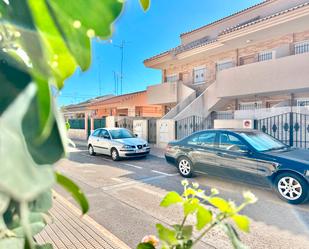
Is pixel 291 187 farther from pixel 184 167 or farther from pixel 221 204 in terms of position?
pixel 221 204

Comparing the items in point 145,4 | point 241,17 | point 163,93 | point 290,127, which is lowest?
point 290,127

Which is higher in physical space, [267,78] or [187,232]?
[267,78]

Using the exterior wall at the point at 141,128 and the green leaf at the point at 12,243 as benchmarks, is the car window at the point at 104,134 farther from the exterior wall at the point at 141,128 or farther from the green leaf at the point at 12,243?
the green leaf at the point at 12,243

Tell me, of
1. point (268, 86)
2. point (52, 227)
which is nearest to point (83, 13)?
point (52, 227)

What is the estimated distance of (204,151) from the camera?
691cm

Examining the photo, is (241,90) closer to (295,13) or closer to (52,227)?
(295,13)

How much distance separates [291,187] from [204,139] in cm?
252

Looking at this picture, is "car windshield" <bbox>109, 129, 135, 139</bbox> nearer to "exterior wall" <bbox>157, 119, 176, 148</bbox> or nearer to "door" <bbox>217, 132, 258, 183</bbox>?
"exterior wall" <bbox>157, 119, 176, 148</bbox>

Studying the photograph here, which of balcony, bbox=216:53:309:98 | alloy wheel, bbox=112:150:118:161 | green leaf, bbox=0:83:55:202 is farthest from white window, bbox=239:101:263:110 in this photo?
green leaf, bbox=0:83:55:202

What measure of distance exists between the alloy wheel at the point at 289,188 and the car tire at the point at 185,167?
8.18 feet

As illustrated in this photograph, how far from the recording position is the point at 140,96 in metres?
21.4

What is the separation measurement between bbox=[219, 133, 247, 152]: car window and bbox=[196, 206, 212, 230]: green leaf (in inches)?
223

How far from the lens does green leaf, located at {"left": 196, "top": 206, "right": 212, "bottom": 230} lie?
68 cm

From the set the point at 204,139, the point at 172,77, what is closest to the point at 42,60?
the point at 204,139
